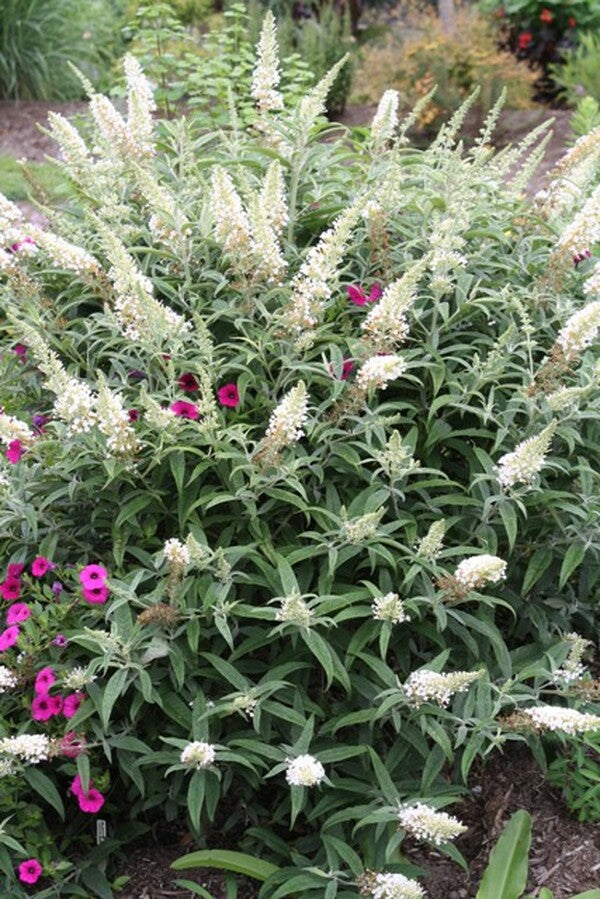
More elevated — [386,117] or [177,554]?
[386,117]

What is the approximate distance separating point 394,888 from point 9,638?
1184 mm

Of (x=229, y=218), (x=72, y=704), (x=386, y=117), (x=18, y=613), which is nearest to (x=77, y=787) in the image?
(x=72, y=704)

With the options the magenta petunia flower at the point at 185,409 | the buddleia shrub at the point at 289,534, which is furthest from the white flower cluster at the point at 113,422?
the magenta petunia flower at the point at 185,409

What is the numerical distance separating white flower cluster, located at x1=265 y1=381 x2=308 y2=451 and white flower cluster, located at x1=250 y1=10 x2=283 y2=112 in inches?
52.9

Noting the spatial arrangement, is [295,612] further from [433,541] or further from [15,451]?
[15,451]

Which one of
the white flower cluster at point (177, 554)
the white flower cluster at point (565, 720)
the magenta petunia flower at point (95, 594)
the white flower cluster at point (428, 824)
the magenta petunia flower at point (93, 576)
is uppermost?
the white flower cluster at point (177, 554)

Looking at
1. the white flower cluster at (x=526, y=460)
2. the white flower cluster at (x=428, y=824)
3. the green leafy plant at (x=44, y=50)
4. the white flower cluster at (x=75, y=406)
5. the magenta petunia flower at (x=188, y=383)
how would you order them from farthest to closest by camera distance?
the green leafy plant at (x=44, y=50)
the magenta petunia flower at (x=188, y=383)
the white flower cluster at (x=75, y=406)
the white flower cluster at (x=526, y=460)
the white flower cluster at (x=428, y=824)

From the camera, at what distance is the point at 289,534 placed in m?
3.29

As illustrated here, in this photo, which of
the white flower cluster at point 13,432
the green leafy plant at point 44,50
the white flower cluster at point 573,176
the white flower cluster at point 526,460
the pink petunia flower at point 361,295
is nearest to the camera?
the white flower cluster at point 526,460

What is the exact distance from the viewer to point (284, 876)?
3.03 meters

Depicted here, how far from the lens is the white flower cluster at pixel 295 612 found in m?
2.81

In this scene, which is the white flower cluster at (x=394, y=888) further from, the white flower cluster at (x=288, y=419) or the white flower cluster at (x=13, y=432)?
the white flower cluster at (x=13, y=432)

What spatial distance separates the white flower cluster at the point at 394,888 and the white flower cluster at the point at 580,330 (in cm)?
144

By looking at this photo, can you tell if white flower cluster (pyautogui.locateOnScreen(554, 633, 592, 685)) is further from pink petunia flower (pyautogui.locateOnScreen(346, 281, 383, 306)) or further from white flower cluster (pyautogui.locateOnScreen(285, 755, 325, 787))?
pink petunia flower (pyautogui.locateOnScreen(346, 281, 383, 306))
